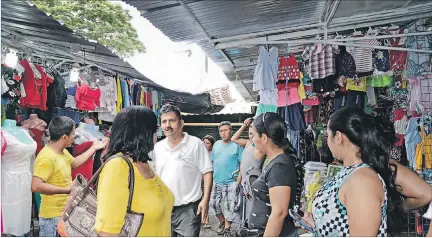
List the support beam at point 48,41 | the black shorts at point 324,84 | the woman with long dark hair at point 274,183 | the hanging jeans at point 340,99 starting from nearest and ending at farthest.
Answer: the woman with long dark hair at point 274,183 < the support beam at point 48,41 < the black shorts at point 324,84 < the hanging jeans at point 340,99

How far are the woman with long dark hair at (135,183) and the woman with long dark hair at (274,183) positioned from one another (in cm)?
67

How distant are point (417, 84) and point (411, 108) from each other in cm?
33

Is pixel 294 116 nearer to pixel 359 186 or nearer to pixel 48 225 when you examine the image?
pixel 48 225

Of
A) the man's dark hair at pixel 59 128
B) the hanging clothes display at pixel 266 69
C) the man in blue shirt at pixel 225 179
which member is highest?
the hanging clothes display at pixel 266 69

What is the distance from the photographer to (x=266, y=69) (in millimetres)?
4746

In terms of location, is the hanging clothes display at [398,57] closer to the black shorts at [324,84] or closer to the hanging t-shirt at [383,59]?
the hanging t-shirt at [383,59]

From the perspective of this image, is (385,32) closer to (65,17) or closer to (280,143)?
(280,143)

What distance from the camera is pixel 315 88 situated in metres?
4.68

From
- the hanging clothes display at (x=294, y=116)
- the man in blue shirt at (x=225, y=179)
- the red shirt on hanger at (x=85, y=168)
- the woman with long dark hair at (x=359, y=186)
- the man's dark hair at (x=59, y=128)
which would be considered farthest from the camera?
the man in blue shirt at (x=225, y=179)

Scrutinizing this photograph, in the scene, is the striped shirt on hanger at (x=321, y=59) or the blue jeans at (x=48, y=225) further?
the striped shirt on hanger at (x=321, y=59)

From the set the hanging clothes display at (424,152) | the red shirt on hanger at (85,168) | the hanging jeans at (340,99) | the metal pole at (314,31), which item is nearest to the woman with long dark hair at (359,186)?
the metal pole at (314,31)

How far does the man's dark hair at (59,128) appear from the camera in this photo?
10.8ft

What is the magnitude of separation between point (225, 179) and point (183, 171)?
3.19 m

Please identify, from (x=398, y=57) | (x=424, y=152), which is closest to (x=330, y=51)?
(x=398, y=57)
